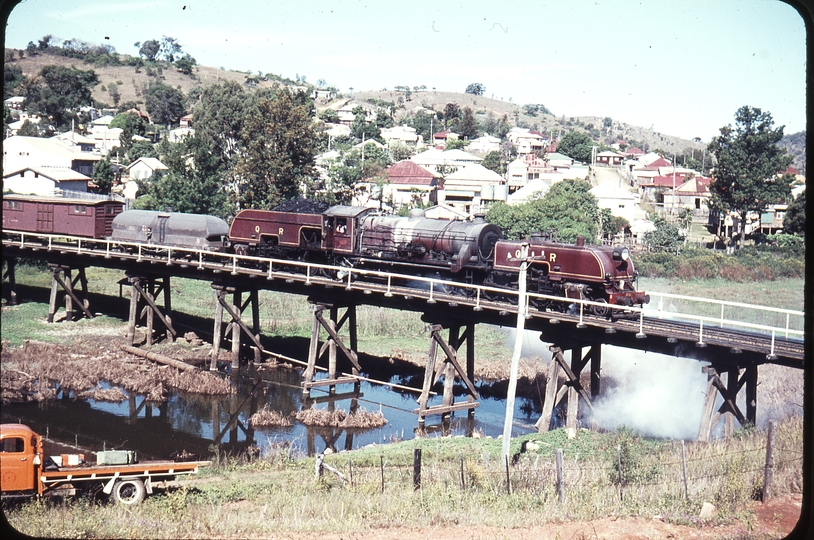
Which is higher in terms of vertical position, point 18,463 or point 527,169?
point 527,169

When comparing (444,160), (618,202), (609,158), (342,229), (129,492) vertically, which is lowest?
(129,492)

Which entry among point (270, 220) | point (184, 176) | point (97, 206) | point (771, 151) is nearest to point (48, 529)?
point (270, 220)

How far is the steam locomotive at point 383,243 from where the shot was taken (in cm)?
2569

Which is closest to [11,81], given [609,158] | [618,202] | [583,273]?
[609,158]

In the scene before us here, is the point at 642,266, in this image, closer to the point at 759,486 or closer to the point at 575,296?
→ the point at 575,296

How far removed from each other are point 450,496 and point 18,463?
890cm

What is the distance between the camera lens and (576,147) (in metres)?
116

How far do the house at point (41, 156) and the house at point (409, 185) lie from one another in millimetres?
26838

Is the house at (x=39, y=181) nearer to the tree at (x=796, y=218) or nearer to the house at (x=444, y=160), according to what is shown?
the house at (x=444, y=160)

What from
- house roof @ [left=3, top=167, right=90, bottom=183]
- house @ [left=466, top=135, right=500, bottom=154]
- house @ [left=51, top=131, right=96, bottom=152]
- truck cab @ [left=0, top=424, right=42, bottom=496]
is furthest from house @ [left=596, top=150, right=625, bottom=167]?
truck cab @ [left=0, top=424, right=42, bottom=496]

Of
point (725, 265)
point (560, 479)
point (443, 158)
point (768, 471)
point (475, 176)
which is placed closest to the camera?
point (768, 471)

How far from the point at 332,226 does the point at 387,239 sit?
2694 mm

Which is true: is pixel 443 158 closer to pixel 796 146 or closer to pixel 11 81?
pixel 11 81

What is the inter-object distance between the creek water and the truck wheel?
6456 mm
